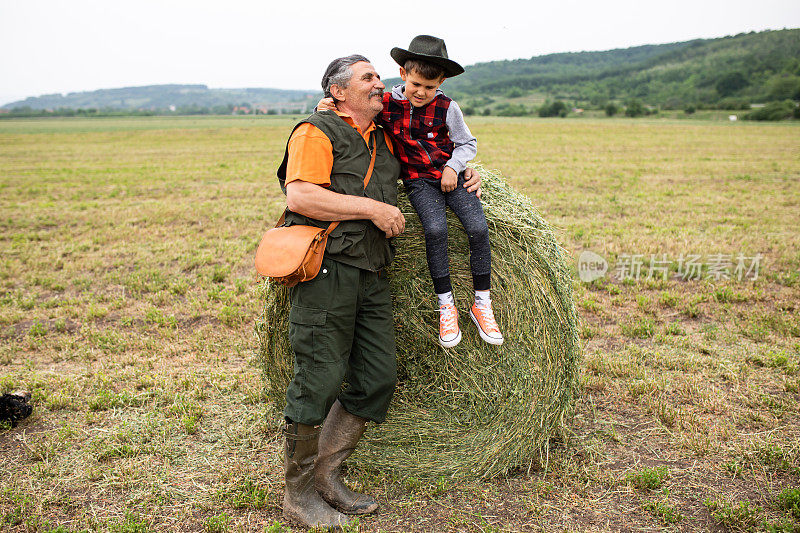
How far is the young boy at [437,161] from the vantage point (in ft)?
10.5

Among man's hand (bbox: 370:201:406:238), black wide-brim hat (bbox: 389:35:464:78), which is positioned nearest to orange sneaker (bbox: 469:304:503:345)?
man's hand (bbox: 370:201:406:238)

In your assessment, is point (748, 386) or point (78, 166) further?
point (78, 166)

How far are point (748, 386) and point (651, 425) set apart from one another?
3.42ft

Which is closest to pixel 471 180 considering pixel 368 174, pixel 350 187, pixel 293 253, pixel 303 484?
pixel 368 174

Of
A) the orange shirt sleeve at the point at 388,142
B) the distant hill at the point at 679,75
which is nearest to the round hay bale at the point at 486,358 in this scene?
the orange shirt sleeve at the point at 388,142

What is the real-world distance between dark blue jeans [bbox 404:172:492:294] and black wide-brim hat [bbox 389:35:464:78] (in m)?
0.66

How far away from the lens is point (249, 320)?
600cm

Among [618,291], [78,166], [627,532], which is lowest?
[627,532]

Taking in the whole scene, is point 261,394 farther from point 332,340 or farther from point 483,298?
point 483,298

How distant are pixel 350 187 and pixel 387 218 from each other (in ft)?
0.84

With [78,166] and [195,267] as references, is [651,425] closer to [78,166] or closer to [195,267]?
[195,267]

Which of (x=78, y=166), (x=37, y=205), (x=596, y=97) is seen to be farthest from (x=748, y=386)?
(x=596, y=97)

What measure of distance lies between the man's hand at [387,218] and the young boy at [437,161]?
1.21ft

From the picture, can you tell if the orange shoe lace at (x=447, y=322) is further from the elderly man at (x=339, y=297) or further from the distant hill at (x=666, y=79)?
the distant hill at (x=666, y=79)
